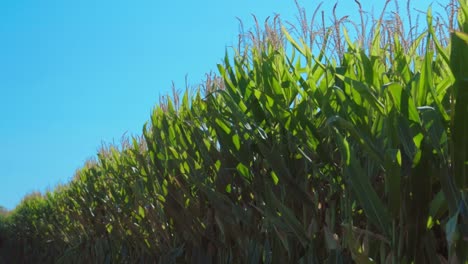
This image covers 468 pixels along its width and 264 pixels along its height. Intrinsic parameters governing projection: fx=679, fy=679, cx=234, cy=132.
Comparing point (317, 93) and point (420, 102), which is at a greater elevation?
point (317, 93)

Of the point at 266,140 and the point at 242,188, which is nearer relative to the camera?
the point at 266,140

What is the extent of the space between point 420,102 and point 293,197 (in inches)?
36.5

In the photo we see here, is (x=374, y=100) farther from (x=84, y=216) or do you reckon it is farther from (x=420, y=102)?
(x=84, y=216)

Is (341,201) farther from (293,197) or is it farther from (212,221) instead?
(212,221)

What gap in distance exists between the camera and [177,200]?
464cm

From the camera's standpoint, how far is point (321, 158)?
9.91ft

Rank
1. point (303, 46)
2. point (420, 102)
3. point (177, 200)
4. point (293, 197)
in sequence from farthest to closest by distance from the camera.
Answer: point (177, 200), point (303, 46), point (293, 197), point (420, 102)

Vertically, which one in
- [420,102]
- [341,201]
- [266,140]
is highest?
[266,140]

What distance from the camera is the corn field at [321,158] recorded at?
2.38 meters

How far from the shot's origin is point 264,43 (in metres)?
3.91

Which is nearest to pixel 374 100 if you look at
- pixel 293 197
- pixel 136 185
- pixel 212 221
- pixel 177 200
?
pixel 293 197

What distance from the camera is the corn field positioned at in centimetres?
238

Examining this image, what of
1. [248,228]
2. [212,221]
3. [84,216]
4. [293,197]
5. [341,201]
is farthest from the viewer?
[84,216]

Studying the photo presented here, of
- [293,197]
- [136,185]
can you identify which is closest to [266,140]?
[293,197]
